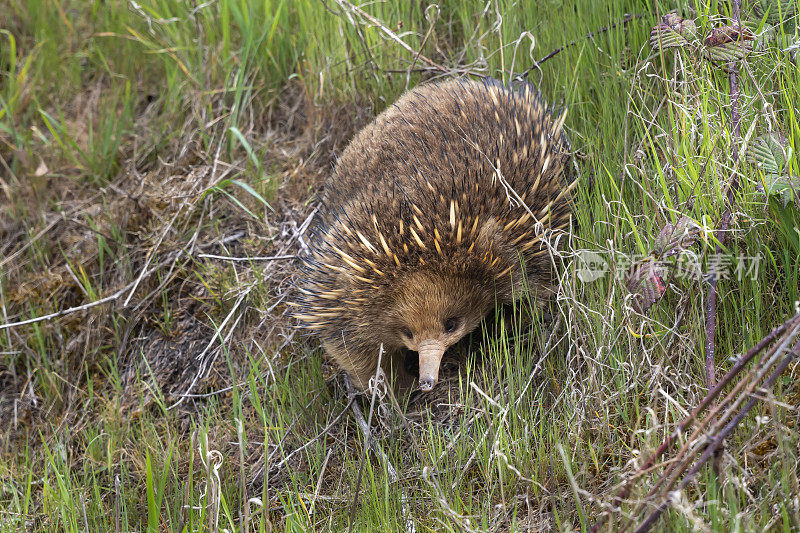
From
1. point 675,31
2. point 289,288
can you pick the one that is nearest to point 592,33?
point 675,31

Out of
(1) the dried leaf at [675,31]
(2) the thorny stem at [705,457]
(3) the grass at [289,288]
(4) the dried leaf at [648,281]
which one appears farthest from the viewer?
(1) the dried leaf at [675,31]

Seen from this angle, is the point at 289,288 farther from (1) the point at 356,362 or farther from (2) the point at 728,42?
(2) the point at 728,42

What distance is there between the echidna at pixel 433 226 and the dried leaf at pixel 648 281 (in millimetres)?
344

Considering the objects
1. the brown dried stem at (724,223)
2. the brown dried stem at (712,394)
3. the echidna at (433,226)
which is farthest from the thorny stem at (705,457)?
the echidna at (433,226)

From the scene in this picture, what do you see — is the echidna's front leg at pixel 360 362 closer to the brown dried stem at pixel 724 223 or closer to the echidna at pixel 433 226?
the echidna at pixel 433 226

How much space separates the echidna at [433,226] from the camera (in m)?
2.27

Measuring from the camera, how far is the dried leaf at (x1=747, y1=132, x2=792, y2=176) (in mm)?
1910

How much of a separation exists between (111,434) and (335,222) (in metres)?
1.23

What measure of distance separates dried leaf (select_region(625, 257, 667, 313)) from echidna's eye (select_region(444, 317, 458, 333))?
58cm

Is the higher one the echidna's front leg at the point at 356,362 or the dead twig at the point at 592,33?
the dead twig at the point at 592,33

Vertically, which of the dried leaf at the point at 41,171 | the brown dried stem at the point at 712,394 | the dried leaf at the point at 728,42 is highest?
the dried leaf at the point at 728,42

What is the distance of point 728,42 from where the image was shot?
2.11m

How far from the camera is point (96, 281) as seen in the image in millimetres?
3557

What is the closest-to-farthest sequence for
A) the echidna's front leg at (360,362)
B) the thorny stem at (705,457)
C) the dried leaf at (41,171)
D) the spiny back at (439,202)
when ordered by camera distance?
the thorny stem at (705,457) → the spiny back at (439,202) → the echidna's front leg at (360,362) → the dried leaf at (41,171)
